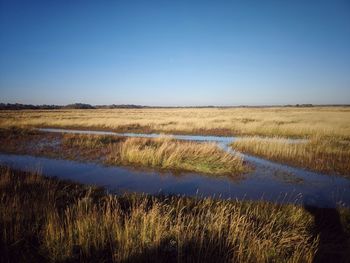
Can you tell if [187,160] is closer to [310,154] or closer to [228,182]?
[228,182]

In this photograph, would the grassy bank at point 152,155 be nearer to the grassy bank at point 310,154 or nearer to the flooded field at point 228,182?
the flooded field at point 228,182

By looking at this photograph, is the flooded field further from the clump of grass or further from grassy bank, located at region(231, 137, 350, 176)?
grassy bank, located at region(231, 137, 350, 176)

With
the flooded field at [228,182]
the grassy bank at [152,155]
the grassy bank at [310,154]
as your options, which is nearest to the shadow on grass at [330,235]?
the flooded field at [228,182]

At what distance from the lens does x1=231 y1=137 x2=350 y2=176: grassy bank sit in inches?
504

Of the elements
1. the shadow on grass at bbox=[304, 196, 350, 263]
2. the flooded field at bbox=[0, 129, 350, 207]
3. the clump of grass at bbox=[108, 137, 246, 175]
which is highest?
the clump of grass at bbox=[108, 137, 246, 175]

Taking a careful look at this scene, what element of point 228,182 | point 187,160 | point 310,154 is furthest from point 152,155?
point 310,154

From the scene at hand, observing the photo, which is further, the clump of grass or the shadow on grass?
the clump of grass

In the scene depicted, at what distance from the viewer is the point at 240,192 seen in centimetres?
918

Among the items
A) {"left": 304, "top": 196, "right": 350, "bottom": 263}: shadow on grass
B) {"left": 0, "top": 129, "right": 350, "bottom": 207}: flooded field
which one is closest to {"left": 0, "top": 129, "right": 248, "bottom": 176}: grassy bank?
{"left": 0, "top": 129, "right": 350, "bottom": 207}: flooded field

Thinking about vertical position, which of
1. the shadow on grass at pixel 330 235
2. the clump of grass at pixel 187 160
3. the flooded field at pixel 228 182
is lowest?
the flooded field at pixel 228 182

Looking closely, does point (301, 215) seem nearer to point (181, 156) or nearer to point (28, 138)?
point (181, 156)

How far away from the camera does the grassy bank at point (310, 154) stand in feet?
42.0

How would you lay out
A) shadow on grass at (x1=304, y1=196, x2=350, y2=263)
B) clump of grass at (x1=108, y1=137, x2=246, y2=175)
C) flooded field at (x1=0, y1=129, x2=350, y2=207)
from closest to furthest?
shadow on grass at (x1=304, y1=196, x2=350, y2=263) → flooded field at (x1=0, y1=129, x2=350, y2=207) → clump of grass at (x1=108, y1=137, x2=246, y2=175)

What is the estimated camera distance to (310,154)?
1482 cm
